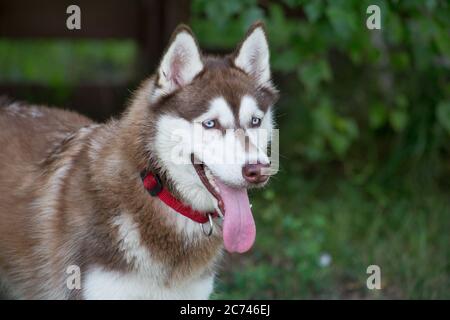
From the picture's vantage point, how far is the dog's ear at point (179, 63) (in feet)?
10.6

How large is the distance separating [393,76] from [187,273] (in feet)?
12.1

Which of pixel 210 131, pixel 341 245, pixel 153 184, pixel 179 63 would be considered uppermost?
pixel 179 63

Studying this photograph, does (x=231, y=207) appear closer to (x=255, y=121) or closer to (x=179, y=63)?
(x=255, y=121)

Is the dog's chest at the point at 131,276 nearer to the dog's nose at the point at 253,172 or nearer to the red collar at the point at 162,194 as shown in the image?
the red collar at the point at 162,194

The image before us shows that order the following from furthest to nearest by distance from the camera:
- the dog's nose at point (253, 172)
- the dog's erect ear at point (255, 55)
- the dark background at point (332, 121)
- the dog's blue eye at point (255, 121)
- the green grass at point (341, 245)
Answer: the dark background at point (332, 121)
the green grass at point (341, 245)
the dog's erect ear at point (255, 55)
the dog's blue eye at point (255, 121)
the dog's nose at point (253, 172)

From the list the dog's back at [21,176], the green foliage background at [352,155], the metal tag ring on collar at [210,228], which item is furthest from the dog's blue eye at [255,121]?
the green foliage background at [352,155]

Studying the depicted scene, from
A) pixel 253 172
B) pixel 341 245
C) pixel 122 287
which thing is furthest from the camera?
pixel 341 245

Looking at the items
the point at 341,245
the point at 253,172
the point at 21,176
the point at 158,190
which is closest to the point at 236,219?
the point at 253,172

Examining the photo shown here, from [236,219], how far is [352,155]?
365 centimetres

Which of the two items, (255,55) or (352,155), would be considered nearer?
(255,55)

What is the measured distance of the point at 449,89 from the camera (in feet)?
19.0

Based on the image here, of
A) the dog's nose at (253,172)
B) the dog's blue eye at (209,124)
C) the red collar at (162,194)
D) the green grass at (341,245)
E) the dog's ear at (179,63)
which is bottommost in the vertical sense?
the green grass at (341,245)

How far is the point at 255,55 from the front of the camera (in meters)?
3.55

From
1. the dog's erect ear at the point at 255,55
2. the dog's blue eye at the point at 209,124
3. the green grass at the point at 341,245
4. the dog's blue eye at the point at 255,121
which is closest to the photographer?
the dog's blue eye at the point at 209,124
